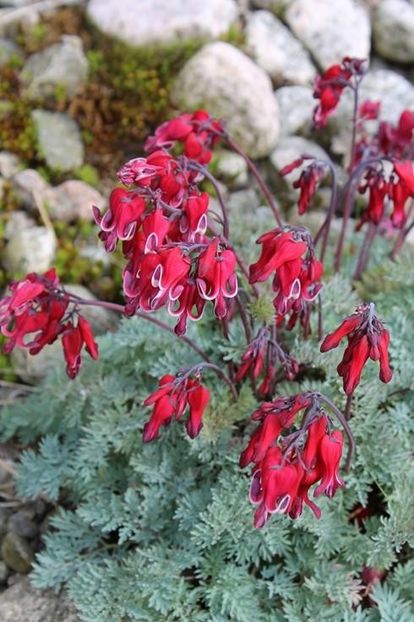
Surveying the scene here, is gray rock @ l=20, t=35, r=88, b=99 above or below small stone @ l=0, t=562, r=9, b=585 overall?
above

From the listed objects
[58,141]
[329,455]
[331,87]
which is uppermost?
[331,87]

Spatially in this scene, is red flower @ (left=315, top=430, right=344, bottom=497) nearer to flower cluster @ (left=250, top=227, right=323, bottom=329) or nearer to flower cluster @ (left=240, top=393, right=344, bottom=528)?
flower cluster @ (left=240, top=393, right=344, bottom=528)

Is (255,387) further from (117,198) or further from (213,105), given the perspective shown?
(213,105)

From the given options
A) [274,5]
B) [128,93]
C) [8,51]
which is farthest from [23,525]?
[274,5]

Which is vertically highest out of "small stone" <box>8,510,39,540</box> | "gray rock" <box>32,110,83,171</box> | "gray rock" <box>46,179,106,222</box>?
"gray rock" <box>32,110,83,171</box>

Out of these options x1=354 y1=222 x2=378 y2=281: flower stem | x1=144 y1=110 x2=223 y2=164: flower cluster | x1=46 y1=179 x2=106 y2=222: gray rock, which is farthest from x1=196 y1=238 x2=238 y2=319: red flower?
x1=46 y1=179 x2=106 y2=222: gray rock

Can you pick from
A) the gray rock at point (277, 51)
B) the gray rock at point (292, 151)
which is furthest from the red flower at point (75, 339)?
the gray rock at point (277, 51)

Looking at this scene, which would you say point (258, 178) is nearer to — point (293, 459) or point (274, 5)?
point (293, 459)
